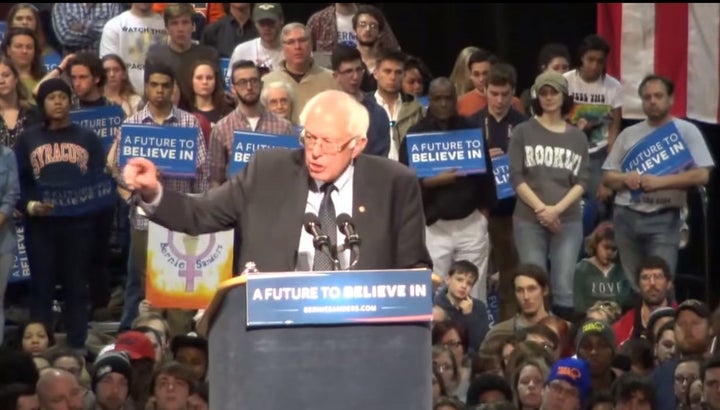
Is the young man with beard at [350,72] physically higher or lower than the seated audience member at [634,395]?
higher

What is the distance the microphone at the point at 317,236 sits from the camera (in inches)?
213

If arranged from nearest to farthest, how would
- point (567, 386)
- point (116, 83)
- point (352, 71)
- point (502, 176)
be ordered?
point (567, 386) → point (502, 176) → point (352, 71) → point (116, 83)

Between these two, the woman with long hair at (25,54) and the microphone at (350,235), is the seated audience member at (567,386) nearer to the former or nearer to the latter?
the microphone at (350,235)

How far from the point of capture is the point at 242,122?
11477 mm

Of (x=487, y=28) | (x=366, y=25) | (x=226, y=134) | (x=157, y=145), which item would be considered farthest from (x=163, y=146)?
(x=487, y=28)

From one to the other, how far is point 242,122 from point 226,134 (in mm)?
115

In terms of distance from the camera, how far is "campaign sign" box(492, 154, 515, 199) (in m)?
11.9

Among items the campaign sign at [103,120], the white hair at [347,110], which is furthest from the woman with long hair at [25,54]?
the white hair at [347,110]

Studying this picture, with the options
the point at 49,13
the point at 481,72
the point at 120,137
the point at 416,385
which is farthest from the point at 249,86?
the point at 416,385

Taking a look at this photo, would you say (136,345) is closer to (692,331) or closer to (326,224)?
(692,331)

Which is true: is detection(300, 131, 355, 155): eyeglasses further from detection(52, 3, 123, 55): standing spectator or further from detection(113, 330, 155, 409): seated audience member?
detection(52, 3, 123, 55): standing spectator

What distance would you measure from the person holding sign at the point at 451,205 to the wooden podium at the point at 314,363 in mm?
6427

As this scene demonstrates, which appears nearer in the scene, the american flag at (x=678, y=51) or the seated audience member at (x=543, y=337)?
the seated audience member at (x=543, y=337)

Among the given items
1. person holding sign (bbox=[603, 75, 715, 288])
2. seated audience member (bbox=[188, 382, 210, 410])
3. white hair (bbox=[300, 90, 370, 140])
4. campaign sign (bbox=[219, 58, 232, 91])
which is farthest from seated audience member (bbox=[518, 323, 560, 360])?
white hair (bbox=[300, 90, 370, 140])
